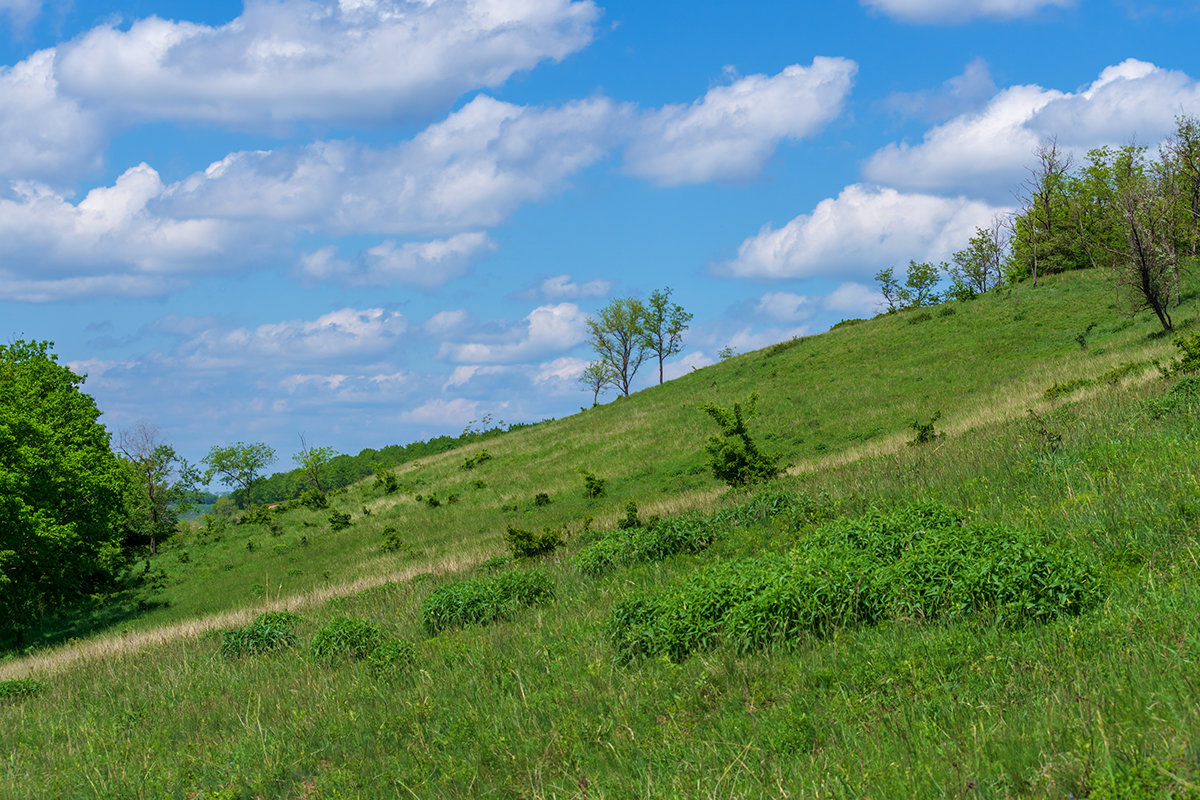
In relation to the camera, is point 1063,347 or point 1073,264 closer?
point 1063,347

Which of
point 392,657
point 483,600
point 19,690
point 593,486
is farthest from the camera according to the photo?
point 593,486

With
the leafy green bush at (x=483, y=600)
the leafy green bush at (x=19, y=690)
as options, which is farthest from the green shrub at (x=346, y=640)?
the leafy green bush at (x=19, y=690)

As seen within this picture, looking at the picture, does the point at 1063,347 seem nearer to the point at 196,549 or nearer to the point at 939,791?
the point at 939,791

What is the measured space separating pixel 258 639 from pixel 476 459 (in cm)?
3950

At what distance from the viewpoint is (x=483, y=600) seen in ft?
35.5

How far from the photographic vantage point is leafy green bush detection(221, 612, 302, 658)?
37.4ft

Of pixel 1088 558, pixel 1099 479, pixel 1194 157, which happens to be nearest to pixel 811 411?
pixel 1099 479

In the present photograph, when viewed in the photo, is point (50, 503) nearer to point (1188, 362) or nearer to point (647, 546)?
point (647, 546)

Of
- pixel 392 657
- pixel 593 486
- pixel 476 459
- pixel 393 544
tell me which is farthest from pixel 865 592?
pixel 476 459

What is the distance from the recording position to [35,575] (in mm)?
30312

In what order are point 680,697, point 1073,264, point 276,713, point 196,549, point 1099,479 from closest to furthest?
point 680,697 < point 276,713 < point 1099,479 < point 196,549 < point 1073,264

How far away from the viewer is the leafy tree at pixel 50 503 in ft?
84.8

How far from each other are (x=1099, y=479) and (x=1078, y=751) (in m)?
6.62

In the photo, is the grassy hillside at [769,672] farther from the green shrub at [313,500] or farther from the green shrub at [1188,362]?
the green shrub at [313,500]
